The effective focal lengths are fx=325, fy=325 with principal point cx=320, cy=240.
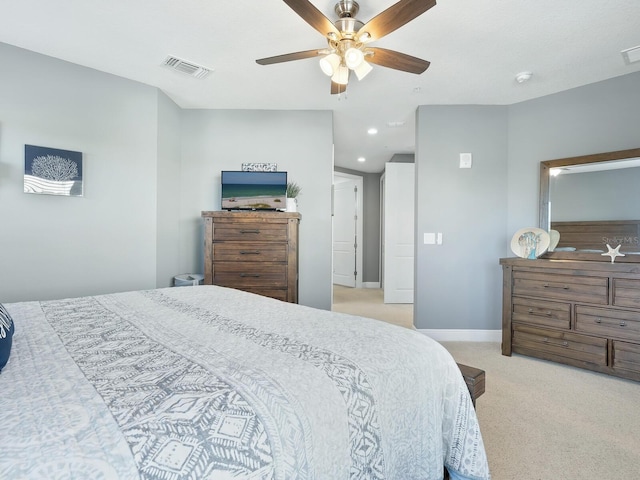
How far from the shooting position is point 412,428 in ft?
3.03

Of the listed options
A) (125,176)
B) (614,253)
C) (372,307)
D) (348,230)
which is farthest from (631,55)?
(348,230)

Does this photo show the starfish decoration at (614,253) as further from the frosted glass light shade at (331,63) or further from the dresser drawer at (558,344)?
the frosted glass light shade at (331,63)

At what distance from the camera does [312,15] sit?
1.70 m

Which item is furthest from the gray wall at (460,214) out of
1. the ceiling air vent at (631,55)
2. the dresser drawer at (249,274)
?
the dresser drawer at (249,274)

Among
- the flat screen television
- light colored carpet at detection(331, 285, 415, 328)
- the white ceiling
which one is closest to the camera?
the white ceiling

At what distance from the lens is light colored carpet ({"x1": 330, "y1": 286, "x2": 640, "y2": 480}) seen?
1.55 meters

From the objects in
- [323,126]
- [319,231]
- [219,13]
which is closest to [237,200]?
[319,231]

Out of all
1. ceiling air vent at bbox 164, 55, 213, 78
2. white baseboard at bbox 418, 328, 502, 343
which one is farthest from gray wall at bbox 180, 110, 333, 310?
white baseboard at bbox 418, 328, 502, 343

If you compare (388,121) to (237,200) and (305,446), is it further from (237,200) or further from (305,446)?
(305,446)

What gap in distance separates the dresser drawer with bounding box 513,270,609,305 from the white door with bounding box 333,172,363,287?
406 cm

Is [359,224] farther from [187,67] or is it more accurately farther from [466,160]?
[187,67]

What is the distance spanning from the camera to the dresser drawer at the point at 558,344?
259 cm

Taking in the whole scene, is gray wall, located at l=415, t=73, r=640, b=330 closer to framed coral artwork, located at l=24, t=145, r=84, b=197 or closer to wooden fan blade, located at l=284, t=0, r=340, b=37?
wooden fan blade, located at l=284, t=0, r=340, b=37

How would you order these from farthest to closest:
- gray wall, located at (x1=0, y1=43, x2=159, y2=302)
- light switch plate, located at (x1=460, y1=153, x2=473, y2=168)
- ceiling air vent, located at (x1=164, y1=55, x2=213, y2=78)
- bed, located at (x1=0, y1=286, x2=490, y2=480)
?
light switch plate, located at (x1=460, y1=153, x2=473, y2=168) < ceiling air vent, located at (x1=164, y1=55, x2=213, y2=78) < gray wall, located at (x1=0, y1=43, x2=159, y2=302) < bed, located at (x1=0, y1=286, x2=490, y2=480)
